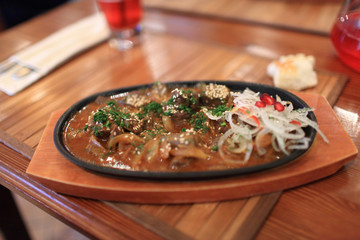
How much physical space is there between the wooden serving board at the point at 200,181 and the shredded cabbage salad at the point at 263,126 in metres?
0.09

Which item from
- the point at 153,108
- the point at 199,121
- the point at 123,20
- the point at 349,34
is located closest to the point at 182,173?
the point at 199,121

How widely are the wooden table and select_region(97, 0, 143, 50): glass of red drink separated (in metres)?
→ 0.13

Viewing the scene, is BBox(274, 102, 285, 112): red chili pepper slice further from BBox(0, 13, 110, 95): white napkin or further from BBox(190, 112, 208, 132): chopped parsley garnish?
BBox(0, 13, 110, 95): white napkin

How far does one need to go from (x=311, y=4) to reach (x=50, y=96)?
10.5 feet

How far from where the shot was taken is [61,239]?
334 centimetres

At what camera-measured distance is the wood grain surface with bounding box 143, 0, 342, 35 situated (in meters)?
3.38

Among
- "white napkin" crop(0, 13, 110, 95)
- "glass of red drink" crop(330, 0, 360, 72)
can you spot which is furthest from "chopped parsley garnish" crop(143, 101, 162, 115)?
"glass of red drink" crop(330, 0, 360, 72)

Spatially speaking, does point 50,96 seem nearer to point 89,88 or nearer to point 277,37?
point 89,88

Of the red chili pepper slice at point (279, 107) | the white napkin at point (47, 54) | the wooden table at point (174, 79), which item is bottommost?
the wooden table at point (174, 79)

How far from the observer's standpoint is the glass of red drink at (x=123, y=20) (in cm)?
310

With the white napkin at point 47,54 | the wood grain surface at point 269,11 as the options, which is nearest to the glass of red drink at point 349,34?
the wood grain surface at point 269,11

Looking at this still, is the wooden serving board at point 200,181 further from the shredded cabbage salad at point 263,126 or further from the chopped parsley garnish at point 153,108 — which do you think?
the chopped parsley garnish at point 153,108

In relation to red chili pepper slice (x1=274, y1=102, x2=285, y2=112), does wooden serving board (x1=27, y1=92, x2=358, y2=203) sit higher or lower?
lower

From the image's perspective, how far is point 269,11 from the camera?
12.1 feet
